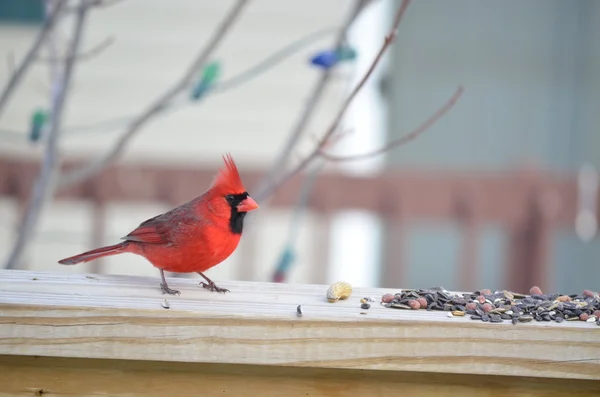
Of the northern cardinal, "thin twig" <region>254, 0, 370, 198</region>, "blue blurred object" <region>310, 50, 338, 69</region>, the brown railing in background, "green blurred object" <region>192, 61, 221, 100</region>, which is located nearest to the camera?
the northern cardinal

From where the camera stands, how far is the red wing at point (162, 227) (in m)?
2.32

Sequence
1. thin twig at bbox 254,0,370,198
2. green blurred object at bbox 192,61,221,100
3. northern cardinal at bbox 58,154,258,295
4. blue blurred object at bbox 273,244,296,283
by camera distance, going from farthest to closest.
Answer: blue blurred object at bbox 273,244,296,283
green blurred object at bbox 192,61,221,100
thin twig at bbox 254,0,370,198
northern cardinal at bbox 58,154,258,295

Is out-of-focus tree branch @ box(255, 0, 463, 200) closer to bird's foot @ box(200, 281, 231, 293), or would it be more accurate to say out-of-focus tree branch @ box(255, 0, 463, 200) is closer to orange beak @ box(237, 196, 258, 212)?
orange beak @ box(237, 196, 258, 212)

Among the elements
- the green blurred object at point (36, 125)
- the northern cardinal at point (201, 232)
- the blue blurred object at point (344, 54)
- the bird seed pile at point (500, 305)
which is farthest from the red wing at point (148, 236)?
the green blurred object at point (36, 125)

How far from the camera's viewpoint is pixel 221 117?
22.1 ft

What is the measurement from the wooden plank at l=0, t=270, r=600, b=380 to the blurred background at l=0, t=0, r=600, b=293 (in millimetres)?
1155

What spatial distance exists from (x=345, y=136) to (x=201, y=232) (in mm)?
3687

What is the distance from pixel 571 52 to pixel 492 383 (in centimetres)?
716

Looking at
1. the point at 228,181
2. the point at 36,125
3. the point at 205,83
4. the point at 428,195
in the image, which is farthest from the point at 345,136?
the point at 228,181

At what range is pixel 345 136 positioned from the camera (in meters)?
5.89

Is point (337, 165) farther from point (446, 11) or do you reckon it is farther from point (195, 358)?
point (195, 358)

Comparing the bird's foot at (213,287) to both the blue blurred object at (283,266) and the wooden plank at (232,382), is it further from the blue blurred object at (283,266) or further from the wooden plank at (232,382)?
the blue blurred object at (283,266)

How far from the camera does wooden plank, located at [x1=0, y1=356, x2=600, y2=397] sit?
1.84 meters

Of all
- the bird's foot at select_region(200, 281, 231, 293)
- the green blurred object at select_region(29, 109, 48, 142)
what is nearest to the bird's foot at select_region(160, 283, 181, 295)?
the bird's foot at select_region(200, 281, 231, 293)
